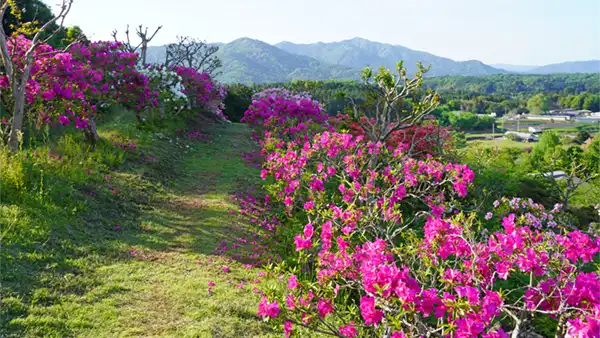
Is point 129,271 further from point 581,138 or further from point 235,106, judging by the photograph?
point 581,138

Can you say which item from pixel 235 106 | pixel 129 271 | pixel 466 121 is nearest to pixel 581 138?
pixel 466 121

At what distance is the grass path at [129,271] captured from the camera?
15.0ft

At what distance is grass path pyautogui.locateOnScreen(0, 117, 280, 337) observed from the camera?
457cm

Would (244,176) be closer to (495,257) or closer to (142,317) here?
(142,317)

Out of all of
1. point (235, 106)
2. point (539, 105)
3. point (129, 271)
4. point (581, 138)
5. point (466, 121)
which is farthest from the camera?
point (539, 105)

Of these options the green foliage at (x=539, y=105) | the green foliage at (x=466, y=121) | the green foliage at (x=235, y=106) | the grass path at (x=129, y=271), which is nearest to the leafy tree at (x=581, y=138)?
the green foliage at (x=466, y=121)

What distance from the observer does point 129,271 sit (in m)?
5.96

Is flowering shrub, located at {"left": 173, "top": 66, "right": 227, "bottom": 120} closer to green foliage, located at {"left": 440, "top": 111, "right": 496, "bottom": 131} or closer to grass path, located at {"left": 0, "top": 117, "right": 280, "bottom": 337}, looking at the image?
grass path, located at {"left": 0, "top": 117, "right": 280, "bottom": 337}

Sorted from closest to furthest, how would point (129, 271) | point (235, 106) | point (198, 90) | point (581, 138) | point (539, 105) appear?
point (129, 271)
point (198, 90)
point (235, 106)
point (581, 138)
point (539, 105)

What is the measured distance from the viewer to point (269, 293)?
319cm

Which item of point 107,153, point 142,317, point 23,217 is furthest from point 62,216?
point 107,153

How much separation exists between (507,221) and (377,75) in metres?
6.62

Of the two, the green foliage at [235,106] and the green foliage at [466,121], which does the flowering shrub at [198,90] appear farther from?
the green foliage at [466,121]

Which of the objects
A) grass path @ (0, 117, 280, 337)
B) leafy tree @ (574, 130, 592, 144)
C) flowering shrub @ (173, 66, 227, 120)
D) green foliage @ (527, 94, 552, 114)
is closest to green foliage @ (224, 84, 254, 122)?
flowering shrub @ (173, 66, 227, 120)
